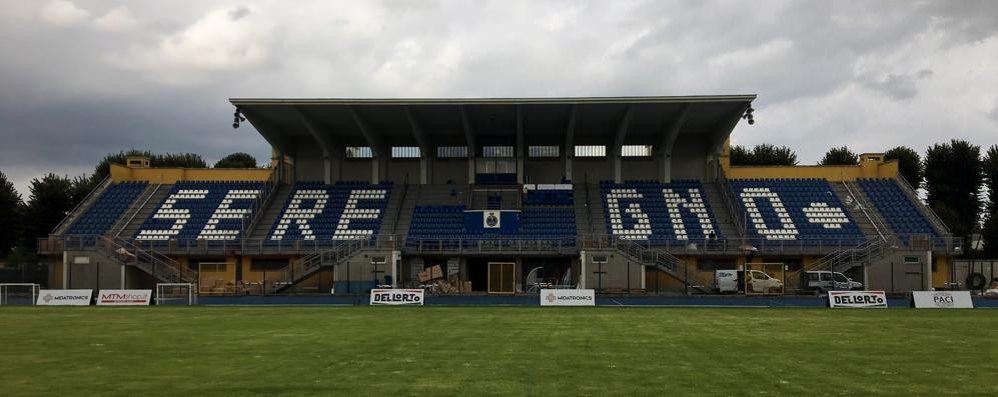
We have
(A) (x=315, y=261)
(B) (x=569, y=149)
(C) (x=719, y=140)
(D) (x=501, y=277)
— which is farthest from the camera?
(B) (x=569, y=149)

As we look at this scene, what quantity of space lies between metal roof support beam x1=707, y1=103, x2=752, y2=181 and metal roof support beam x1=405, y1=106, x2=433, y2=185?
2235cm

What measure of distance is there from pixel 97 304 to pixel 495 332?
2526cm

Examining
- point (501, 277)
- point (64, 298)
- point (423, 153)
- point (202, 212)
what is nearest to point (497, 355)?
point (64, 298)

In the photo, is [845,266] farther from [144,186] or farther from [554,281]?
[144,186]

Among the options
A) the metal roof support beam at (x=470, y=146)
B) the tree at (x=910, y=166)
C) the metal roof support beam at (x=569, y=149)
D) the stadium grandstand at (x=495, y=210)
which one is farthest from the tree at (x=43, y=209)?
the tree at (x=910, y=166)

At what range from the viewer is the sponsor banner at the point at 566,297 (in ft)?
123

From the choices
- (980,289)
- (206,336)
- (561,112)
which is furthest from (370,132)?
(980,289)

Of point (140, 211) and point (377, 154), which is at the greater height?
point (377, 154)

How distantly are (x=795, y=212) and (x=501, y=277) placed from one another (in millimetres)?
A: 23010

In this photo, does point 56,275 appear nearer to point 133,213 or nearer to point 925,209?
point 133,213

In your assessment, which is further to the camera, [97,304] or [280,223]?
[280,223]

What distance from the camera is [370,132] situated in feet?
193

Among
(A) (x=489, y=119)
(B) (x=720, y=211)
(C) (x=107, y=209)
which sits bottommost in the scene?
(B) (x=720, y=211)

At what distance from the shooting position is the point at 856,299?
36719mm
